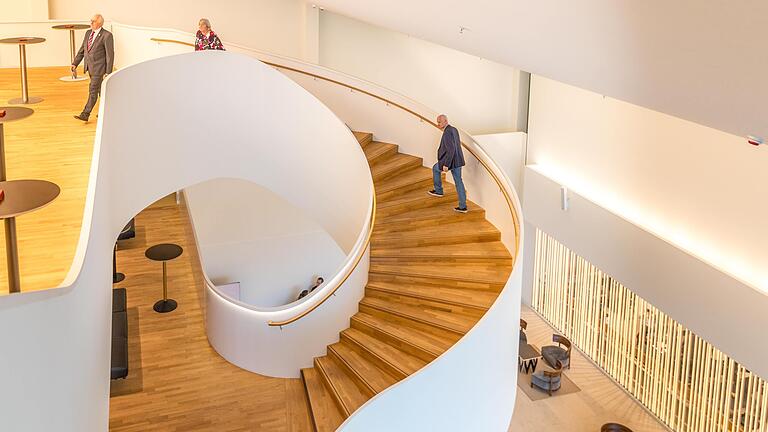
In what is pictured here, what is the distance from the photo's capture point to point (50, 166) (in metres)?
7.75

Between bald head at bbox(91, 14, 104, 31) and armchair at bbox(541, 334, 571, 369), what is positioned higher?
bald head at bbox(91, 14, 104, 31)

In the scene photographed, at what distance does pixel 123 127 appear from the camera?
943cm

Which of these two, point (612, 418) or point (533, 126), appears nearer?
point (612, 418)

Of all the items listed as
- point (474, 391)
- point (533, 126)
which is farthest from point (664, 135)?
point (474, 391)

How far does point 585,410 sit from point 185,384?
777cm

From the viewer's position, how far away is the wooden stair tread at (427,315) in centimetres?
909

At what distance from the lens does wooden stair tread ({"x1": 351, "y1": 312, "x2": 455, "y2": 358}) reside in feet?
29.3

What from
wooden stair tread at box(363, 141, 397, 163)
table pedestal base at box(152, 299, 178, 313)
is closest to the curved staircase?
wooden stair tread at box(363, 141, 397, 163)

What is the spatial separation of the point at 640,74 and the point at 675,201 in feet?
23.2

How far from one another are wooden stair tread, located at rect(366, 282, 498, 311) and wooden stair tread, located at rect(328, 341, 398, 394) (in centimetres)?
90

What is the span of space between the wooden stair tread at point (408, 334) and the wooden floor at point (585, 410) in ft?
17.1

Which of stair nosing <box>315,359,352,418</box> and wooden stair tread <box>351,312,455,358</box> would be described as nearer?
wooden stair tread <box>351,312,455,358</box>

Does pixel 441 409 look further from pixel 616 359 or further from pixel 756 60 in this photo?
pixel 616 359

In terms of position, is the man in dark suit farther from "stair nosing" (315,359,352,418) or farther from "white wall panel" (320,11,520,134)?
"white wall panel" (320,11,520,134)
